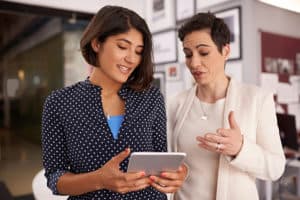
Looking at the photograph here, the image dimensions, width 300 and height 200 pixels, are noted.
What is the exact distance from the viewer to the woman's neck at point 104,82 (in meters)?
1.10

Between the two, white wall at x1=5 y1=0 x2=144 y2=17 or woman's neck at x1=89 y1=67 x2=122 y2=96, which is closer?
woman's neck at x1=89 y1=67 x2=122 y2=96

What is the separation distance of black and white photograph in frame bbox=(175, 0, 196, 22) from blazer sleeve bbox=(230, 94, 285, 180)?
2.10 metres

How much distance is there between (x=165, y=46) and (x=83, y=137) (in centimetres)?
260

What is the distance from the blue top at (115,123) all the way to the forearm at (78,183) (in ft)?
0.57

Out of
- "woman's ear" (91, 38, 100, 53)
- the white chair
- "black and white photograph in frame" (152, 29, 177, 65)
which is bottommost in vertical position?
the white chair

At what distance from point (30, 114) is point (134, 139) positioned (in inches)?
126

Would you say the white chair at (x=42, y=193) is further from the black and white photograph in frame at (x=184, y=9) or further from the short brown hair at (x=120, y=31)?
the black and white photograph in frame at (x=184, y=9)

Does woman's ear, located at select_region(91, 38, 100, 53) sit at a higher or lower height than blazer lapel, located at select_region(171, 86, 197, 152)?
higher

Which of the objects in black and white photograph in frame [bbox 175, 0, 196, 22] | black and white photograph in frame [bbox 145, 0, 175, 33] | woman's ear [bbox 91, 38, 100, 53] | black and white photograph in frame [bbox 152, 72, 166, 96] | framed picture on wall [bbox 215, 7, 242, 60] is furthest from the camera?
black and white photograph in frame [bbox 152, 72, 166, 96]

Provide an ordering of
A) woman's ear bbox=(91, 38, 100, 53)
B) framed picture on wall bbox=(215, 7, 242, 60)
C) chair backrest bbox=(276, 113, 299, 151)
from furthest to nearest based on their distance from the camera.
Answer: framed picture on wall bbox=(215, 7, 242, 60), chair backrest bbox=(276, 113, 299, 151), woman's ear bbox=(91, 38, 100, 53)

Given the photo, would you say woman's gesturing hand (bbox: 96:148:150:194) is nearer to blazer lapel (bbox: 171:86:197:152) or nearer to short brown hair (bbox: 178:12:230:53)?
→ blazer lapel (bbox: 171:86:197:152)

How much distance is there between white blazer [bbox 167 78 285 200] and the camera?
106cm

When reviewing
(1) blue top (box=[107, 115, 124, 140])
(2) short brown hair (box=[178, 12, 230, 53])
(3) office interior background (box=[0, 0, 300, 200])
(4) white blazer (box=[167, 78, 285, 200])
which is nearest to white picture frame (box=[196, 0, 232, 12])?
(3) office interior background (box=[0, 0, 300, 200])

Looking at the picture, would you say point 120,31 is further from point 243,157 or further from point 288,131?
point 288,131
